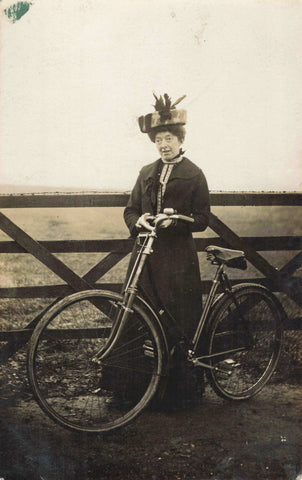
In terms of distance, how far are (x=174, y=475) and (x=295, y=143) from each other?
276 cm

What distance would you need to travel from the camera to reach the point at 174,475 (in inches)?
126

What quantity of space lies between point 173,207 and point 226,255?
59 centimetres

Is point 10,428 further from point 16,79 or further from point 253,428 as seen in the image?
point 16,79

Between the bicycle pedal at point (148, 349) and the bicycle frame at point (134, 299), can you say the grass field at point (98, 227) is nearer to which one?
the bicycle frame at point (134, 299)

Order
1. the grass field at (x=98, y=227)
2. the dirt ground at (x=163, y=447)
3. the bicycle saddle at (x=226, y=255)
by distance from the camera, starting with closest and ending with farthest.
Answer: the dirt ground at (x=163, y=447)
the bicycle saddle at (x=226, y=255)
the grass field at (x=98, y=227)

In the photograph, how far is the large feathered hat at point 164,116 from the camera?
3520 millimetres

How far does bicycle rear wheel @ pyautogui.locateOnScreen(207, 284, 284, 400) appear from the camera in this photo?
381cm

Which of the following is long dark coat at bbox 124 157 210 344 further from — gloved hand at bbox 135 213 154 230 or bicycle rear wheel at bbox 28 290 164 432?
bicycle rear wheel at bbox 28 290 164 432

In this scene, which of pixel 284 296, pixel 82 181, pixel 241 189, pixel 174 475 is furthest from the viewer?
pixel 284 296

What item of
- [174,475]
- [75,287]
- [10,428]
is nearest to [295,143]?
[75,287]

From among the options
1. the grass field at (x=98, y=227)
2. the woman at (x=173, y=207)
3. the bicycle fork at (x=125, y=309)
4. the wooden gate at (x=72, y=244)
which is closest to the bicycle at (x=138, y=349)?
the bicycle fork at (x=125, y=309)

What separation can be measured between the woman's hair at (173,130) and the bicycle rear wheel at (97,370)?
4.23 ft

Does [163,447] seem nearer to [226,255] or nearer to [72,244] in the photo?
[226,255]

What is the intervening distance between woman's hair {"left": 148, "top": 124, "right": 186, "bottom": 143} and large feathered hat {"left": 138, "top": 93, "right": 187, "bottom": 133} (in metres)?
0.03
